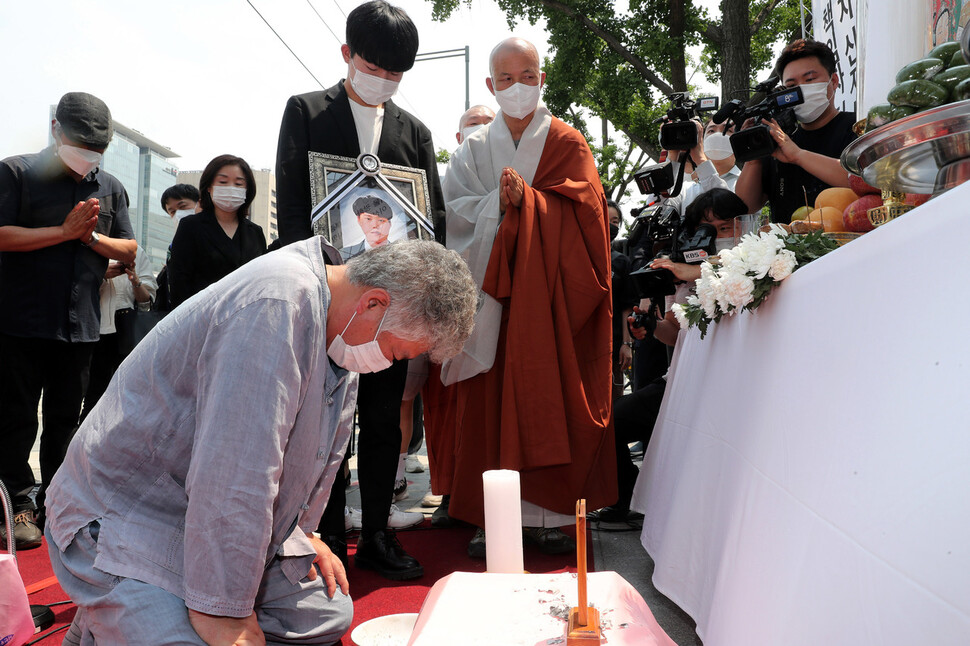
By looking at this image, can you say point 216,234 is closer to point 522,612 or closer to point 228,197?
point 228,197

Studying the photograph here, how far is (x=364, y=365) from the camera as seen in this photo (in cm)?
165

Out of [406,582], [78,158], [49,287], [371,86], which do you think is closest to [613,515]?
[406,582]

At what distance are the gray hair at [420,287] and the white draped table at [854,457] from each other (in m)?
0.66

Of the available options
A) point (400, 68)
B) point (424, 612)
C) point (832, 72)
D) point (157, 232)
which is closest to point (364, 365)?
point (424, 612)

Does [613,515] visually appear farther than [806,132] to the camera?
Yes

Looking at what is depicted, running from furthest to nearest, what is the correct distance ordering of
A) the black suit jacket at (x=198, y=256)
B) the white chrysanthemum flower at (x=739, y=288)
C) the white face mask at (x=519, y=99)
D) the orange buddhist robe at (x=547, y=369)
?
the black suit jacket at (x=198, y=256) → the white face mask at (x=519, y=99) → the orange buddhist robe at (x=547, y=369) → the white chrysanthemum flower at (x=739, y=288)

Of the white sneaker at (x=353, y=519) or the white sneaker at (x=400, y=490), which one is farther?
the white sneaker at (x=400, y=490)

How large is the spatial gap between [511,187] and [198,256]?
5.08 feet

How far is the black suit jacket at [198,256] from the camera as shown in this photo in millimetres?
3453

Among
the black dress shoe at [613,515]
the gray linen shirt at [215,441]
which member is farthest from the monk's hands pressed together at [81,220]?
the black dress shoe at [613,515]

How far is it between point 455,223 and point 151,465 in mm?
1775

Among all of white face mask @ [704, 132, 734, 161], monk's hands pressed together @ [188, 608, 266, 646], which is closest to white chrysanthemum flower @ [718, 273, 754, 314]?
monk's hands pressed together @ [188, 608, 266, 646]

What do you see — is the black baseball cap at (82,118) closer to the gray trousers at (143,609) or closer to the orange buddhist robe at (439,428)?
the orange buddhist robe at (439,428)

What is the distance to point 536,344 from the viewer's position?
9.23ft
